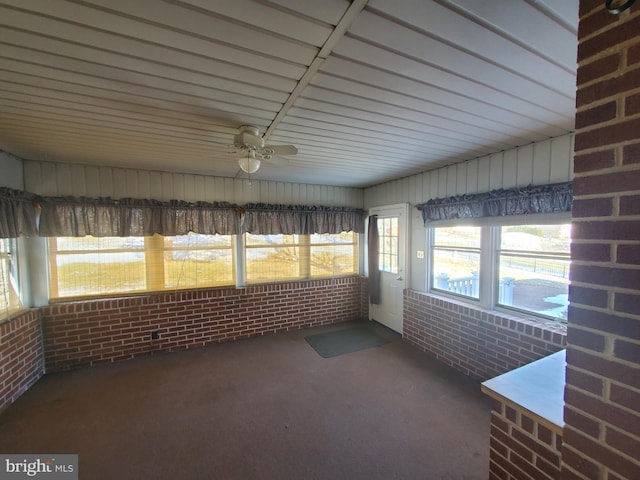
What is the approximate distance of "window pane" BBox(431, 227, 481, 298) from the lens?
10.3 ft

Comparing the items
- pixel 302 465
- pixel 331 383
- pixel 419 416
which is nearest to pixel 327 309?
pixel 331 383

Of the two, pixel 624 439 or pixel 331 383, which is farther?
pixel 331 383

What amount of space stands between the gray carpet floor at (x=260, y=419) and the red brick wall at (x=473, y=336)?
0.73ft

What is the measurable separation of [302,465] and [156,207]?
3.26 m

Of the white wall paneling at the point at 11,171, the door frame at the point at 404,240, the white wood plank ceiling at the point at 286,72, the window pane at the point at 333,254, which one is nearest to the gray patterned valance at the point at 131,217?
the white wall paneling at the point at 11,171

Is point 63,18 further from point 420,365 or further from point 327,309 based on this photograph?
point 327,309

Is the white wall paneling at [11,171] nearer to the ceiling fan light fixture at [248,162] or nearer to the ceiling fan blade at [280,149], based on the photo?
the ceiling fan light fixture at [248,162]

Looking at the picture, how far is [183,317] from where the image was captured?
→ 12.1 ft

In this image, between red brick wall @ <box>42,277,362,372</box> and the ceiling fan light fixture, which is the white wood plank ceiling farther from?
red brick wall @ <box>42,277,362,372</box>

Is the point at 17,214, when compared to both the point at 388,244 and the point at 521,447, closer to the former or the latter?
the point at 521,447

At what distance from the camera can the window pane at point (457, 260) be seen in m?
3.14

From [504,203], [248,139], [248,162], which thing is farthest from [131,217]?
[504,203]

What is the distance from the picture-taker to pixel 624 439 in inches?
29.9

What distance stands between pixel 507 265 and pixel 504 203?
2.20ft
